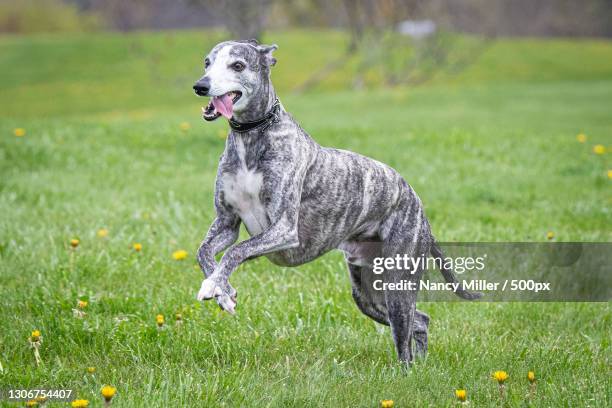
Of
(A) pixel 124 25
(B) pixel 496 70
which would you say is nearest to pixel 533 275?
(B) pixel 496 70

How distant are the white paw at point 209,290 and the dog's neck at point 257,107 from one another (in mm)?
819

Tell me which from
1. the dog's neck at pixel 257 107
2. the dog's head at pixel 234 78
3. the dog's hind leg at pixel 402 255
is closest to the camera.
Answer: the dog's head at pixel 234 78

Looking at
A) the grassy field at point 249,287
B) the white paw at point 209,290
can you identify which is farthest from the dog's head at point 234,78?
the grassy field at point 249,287

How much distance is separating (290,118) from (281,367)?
131cm

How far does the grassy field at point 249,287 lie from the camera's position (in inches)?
145

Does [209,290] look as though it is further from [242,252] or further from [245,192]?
[245,192]

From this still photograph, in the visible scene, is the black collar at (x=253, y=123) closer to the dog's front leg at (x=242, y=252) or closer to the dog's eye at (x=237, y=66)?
the dog's eye at (x=237, y=66)

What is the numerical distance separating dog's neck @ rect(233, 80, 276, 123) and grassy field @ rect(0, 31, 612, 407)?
1.26 meters

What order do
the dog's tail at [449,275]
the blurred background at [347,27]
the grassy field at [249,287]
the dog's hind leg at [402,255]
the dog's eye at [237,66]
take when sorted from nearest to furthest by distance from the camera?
the dog's eye at [237,66] → the grassy field at [249,287] → the dog's hind leg at [402,255] → the dog's tail at [449,275] → the blurred background at [347,27]

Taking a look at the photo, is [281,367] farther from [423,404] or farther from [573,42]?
[573,42]

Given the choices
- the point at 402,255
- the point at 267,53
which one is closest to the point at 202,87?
the point at 267,53

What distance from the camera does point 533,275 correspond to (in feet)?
19.0

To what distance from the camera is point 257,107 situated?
3574 millimetres

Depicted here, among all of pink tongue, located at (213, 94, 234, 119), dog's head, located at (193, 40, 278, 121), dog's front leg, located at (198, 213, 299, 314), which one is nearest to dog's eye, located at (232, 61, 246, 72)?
dog's head, located at (193, 40, 278, 121)
